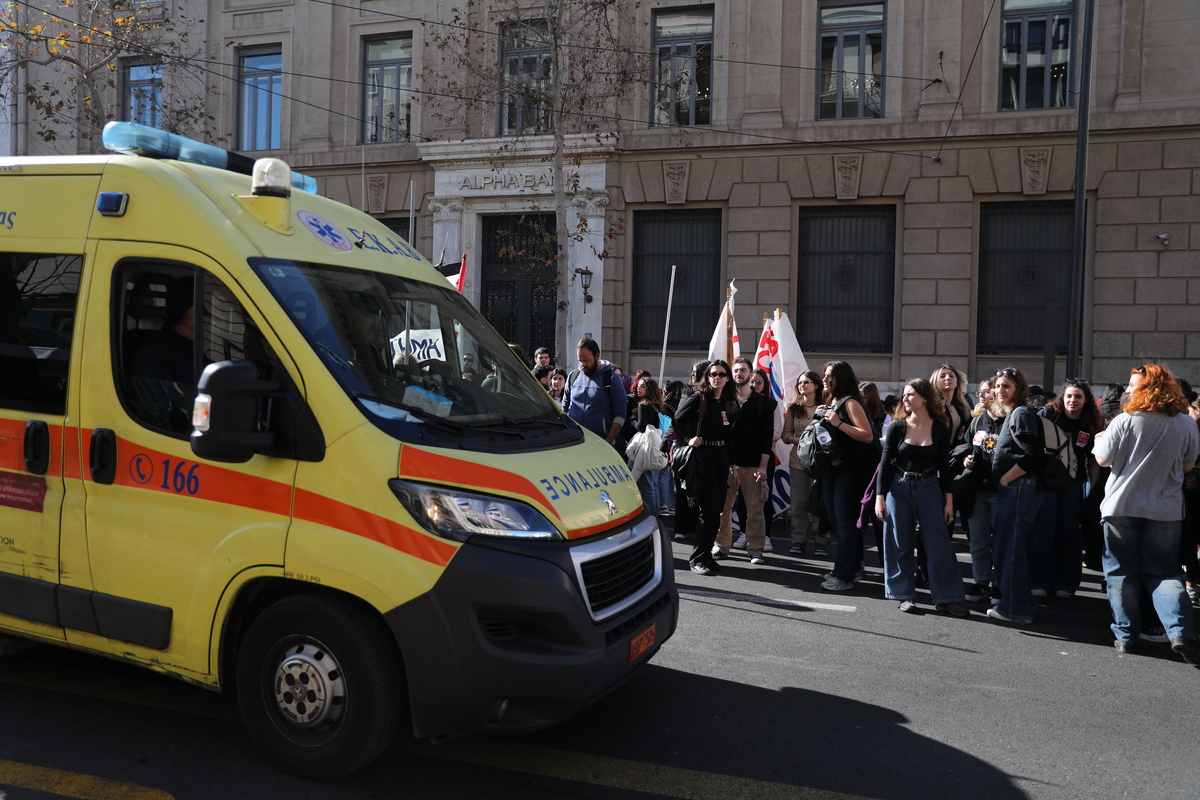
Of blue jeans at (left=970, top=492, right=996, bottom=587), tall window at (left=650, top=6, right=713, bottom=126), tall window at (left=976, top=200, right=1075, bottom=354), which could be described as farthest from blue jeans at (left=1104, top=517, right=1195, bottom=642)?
tall window at (left=650, top=6, right=713, bottom=126)

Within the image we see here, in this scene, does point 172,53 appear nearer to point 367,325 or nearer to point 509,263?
point 509,263

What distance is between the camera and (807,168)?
16.9 m

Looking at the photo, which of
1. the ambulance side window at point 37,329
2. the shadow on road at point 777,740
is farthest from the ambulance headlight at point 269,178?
the shadow on road at point 777,740

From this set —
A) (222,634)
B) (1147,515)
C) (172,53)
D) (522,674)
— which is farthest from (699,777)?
(172,53)

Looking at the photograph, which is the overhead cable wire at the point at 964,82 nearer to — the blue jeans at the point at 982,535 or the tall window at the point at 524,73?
the tall window at the point at 524,73

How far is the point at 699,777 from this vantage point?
12.0 ft

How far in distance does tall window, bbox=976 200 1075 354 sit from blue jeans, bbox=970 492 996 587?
10.9 meters

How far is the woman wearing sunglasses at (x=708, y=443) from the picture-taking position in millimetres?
7504

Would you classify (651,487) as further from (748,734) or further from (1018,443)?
(748,734)

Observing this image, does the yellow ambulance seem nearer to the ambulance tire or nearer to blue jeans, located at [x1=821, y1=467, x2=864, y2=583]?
the ambulance tire

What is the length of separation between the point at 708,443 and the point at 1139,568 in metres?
3.27

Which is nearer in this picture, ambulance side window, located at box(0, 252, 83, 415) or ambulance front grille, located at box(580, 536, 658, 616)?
ambulance front grille, located at box(580, 536, 658, 616)

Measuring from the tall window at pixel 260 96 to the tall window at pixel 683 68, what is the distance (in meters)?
8.69

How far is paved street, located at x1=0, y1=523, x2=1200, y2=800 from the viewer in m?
3.54
